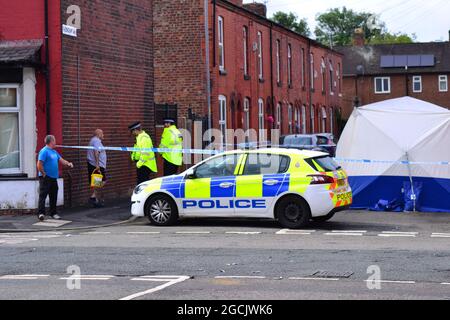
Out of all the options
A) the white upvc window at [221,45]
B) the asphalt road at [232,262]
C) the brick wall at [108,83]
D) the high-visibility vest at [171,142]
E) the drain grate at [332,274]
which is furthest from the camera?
the white upvc window at [221,45]

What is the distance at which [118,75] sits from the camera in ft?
71.8

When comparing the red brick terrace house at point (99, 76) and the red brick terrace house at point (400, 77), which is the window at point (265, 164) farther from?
the red brick terrace house at point (400, 77)

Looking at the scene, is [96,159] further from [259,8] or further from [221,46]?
[259,8]

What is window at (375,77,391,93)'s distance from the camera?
243 feet

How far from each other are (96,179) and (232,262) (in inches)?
337

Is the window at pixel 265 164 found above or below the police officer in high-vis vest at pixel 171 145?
below

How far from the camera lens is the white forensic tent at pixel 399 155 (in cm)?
1911

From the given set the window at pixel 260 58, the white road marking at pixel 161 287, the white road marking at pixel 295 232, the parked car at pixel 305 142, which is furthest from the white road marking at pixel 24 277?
the window at pixel 260 58

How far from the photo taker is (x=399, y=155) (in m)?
19.4

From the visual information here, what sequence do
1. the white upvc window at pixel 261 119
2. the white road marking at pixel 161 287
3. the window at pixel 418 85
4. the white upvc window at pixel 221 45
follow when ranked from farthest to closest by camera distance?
the window at pixel 418 85 → the white upvc window at pixel 261 119 → the white upvc window at pixel 221 45 → the white road marking at pixel 161 287

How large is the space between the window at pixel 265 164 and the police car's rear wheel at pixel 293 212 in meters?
0.59

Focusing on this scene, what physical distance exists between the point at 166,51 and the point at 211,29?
187 centimetres
